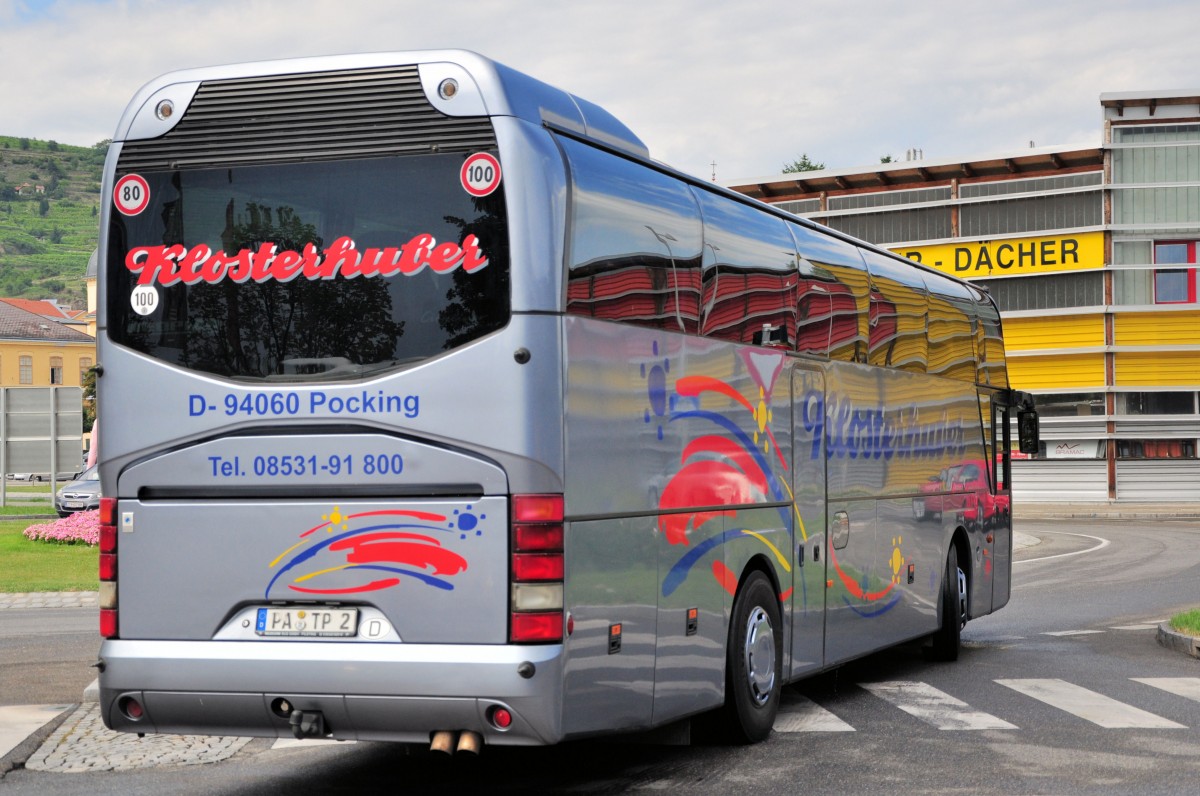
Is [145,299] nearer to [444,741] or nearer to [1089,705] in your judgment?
[444,741]

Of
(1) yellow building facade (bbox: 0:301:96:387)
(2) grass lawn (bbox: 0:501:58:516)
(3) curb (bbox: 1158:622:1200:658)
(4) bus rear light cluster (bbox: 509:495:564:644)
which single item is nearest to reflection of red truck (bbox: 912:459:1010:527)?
(3) curb (bbox: 1158:622:1200:658)

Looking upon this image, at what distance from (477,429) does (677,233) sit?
2045mm

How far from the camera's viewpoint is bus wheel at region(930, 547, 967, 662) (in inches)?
551

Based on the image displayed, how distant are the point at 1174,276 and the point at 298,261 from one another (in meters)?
50.5

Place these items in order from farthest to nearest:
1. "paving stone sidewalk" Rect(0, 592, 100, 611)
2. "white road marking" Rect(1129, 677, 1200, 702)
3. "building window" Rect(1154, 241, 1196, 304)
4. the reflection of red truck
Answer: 1. "building window" Rect(1154, 241, 1196, 304)
2. "paving stone sidewalk" Rect(0, 592, 100, 611)
3. the reflection of red truck
4. "white road marking" Rect(1129, 677, 1200, 702)

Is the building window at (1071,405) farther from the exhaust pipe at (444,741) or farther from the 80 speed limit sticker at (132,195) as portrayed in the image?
the exhaust pipe at (444,741)

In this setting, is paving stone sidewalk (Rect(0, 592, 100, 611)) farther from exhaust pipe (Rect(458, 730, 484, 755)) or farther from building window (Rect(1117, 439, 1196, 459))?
building window (Rect(1117, 439, 1196, 459))

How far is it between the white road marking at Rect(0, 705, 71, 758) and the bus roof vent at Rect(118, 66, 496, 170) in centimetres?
375

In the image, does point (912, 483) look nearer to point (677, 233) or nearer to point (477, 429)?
point (677, 233)

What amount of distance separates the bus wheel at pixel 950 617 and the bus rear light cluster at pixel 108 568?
8.22 metres

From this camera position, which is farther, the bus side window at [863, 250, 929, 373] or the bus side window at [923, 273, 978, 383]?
the bus side window at [923, 273, 978, 383]

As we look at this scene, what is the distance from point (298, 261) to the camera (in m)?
7.18

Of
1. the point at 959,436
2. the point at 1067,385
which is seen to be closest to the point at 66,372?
the point at 1067,385

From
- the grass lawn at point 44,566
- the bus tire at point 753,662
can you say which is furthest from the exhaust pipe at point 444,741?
the grass lawn at point 44,566
